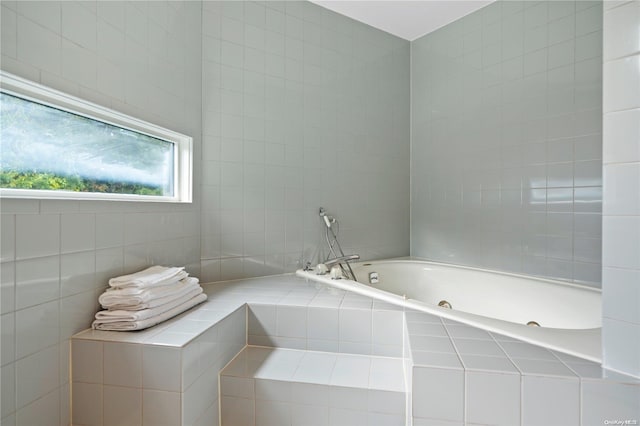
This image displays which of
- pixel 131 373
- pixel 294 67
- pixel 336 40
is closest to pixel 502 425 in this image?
pixel 131 373

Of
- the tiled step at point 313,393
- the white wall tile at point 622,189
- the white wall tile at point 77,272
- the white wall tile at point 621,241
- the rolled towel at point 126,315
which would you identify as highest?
the white wall tile at point 622,189

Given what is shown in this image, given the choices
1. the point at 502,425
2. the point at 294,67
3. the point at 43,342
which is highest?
the point at 294,67

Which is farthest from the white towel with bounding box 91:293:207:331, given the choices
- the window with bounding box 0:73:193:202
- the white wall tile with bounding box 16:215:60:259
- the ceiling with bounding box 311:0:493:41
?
the ceiling with bounding box 311:0:493:41

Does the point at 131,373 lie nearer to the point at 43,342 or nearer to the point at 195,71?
the point at 43,342

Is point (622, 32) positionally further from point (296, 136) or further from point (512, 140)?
point (296, 136)

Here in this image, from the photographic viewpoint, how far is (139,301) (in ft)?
4.29

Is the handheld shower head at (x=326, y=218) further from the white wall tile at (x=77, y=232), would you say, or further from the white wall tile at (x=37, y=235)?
the white wall tile at (x=37, y=235)

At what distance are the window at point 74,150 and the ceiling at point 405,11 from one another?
1868 mm

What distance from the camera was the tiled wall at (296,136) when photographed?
2211 mm

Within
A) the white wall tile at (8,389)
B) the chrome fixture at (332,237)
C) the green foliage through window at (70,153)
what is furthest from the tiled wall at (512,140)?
the white wall tile at (8,389)

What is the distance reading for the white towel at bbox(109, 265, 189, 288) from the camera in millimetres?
1350

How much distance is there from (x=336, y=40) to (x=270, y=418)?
9.17 feet

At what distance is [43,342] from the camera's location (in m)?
1.10

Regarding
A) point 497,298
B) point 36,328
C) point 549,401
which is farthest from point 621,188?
point 36,328
